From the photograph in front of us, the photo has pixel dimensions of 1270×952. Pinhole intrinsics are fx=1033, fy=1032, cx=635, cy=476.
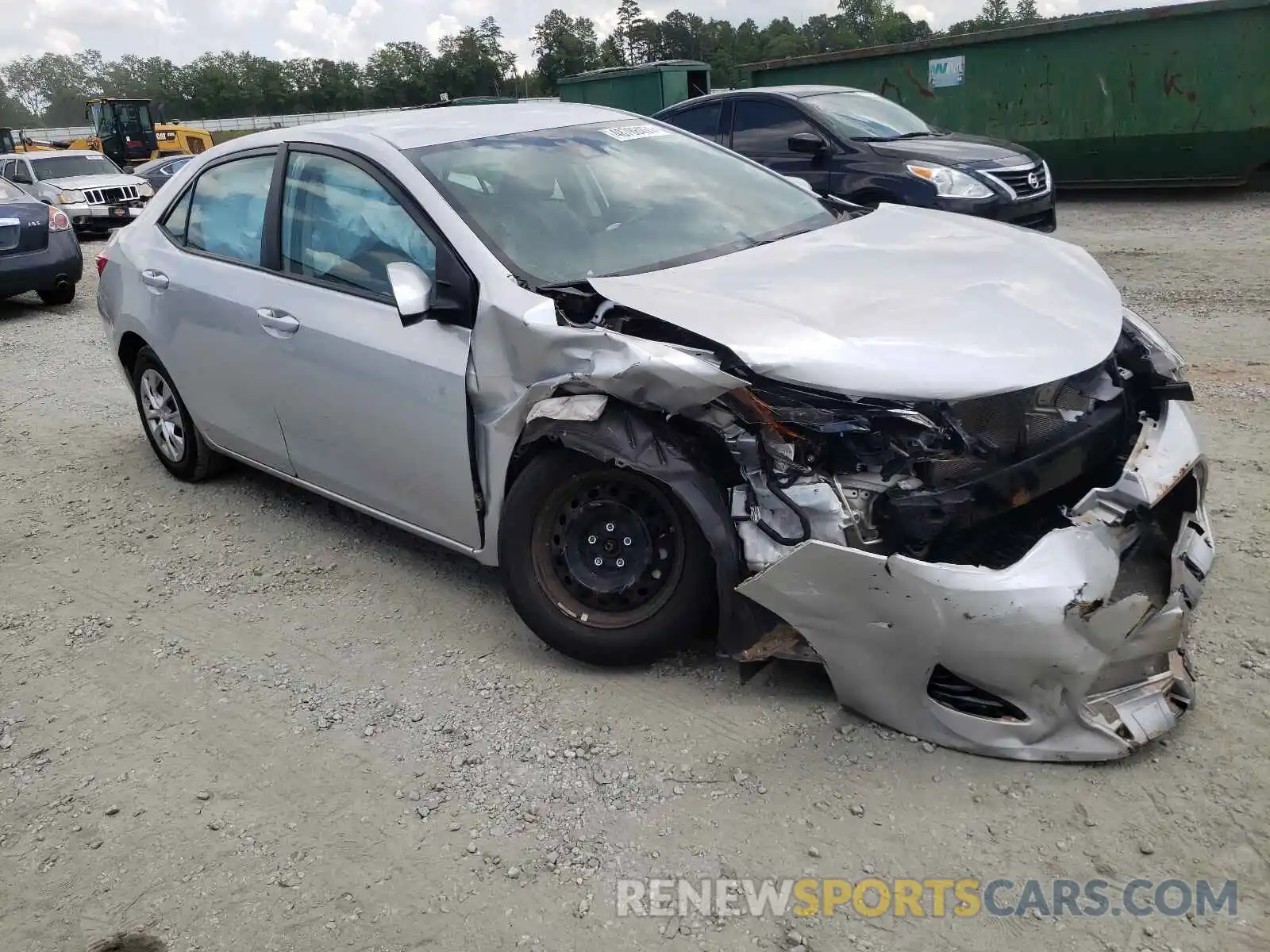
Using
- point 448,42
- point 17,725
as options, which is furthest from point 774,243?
point 448,42

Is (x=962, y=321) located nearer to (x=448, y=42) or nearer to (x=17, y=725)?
(x=17, y=725)

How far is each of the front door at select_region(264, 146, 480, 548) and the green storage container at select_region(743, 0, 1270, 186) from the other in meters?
12.4

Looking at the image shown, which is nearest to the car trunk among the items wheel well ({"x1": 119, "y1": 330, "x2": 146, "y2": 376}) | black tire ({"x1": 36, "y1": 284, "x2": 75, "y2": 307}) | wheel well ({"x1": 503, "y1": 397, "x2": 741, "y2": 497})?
black tire ({"x1": 36, "y1": 284, "x2": 75, "y2": 307})

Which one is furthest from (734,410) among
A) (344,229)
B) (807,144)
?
(807,144)

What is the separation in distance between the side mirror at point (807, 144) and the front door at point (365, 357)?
585cm

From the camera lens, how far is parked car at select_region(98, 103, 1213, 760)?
2.73 m

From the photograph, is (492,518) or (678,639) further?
(492,518)

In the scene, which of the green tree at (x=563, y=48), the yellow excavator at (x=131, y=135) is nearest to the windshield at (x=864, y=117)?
the yellow excavator at (x=131, y=135)

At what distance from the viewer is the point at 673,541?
10.2 feet

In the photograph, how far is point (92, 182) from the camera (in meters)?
17.9

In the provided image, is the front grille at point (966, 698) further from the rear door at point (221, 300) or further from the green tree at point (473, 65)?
the green tree at point (473, 65)

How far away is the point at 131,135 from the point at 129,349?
28338mm

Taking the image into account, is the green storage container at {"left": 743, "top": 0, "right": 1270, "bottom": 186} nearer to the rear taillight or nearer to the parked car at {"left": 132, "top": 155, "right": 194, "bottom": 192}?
the rear taillight

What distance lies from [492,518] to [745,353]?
1139 mm
